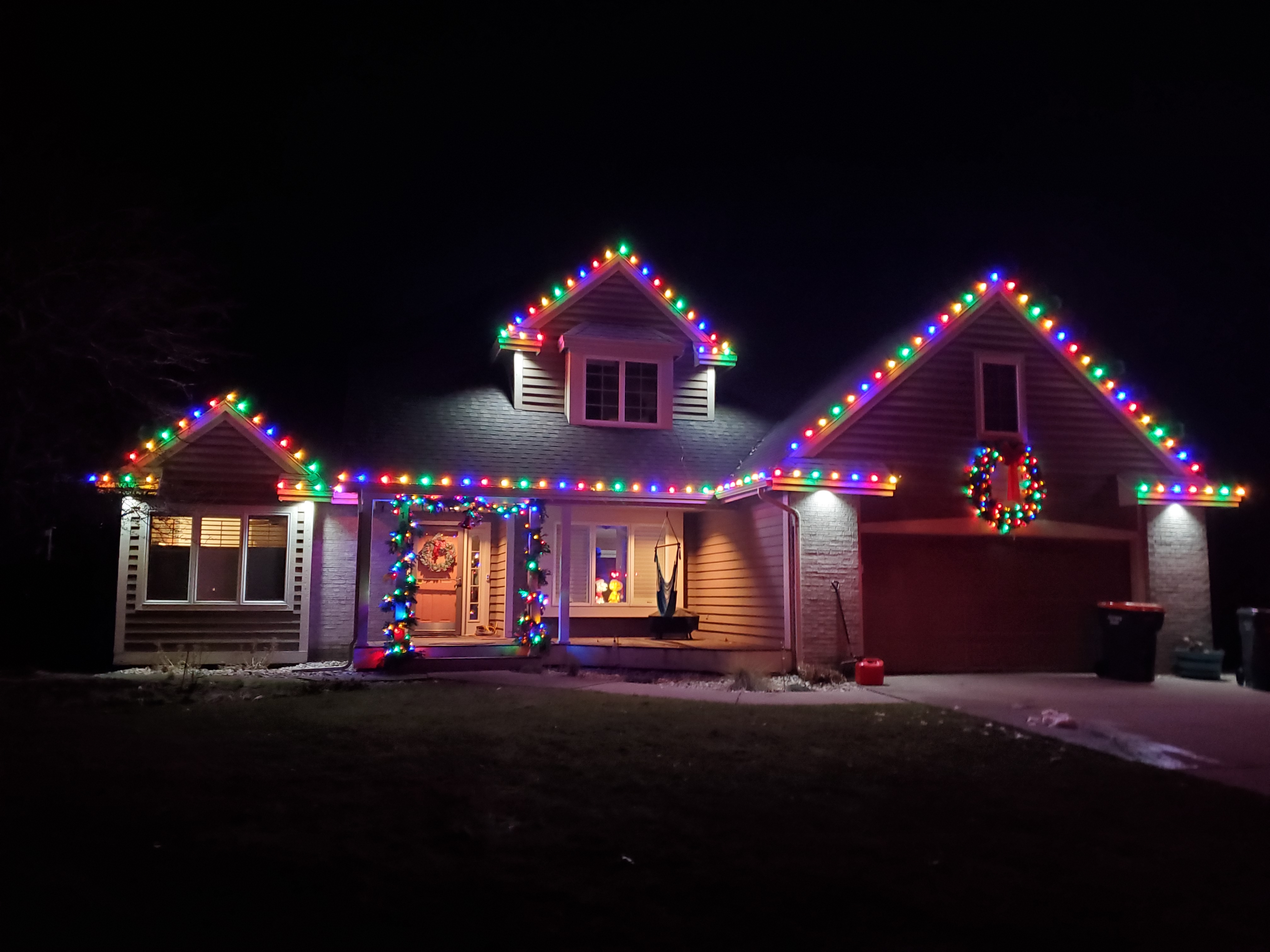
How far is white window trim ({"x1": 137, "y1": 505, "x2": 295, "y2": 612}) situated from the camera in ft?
50.2

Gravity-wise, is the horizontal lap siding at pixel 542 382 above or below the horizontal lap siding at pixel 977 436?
above

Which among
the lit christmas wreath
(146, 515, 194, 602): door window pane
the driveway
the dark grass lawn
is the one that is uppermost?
the lit christmas wreath

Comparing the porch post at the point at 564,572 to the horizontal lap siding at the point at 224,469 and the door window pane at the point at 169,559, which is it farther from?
the door window pane at the point at 169,559

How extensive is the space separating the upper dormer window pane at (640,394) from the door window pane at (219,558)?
6.46 metres

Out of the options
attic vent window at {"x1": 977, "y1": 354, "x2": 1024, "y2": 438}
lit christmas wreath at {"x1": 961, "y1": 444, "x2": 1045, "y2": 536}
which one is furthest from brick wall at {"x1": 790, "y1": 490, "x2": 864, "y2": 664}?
Answer: attic vent window at {"x1": 977, "y1": 354, "x2": 1024, "y2": 438}

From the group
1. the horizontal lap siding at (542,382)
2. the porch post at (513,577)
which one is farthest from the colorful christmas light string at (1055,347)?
the porch post at (513,577)

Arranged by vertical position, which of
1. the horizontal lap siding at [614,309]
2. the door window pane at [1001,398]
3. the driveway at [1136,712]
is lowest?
the driveway at [1136,712]

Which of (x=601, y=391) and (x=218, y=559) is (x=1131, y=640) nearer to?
(x=601, y=391)

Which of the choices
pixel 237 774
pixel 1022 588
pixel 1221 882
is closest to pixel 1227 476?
pixel 1022 588

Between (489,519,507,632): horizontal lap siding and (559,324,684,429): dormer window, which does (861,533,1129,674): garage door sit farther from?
(489,519,507,632): horizontal lap siding

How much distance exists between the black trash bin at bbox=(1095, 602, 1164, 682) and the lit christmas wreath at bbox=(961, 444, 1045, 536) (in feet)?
5.63

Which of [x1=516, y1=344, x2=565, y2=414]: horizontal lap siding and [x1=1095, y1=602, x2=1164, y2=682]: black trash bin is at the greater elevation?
[x1=516, y1=344, x2=565, y2=414]: horizontal lap siding

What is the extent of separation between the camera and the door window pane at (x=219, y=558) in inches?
616

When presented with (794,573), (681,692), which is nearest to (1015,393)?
(794,573)
